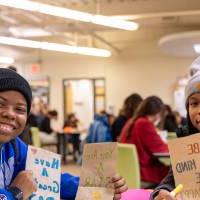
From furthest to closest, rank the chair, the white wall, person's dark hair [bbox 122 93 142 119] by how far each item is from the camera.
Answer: the white wall < person's dark hair [bbox 122 93 142 119] < the chair

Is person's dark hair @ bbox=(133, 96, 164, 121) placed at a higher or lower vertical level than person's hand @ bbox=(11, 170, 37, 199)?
higher

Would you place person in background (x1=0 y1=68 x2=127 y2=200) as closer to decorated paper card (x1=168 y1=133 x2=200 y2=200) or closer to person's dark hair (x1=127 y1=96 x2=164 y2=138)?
decorated paper card (x1=168 y1=133 x2=200 y2=200)

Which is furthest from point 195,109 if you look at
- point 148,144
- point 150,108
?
point 150,108

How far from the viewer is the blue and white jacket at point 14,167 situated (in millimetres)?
1280

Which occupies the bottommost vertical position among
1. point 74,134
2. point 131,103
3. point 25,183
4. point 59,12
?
point 25,183

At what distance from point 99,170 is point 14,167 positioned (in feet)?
1.02

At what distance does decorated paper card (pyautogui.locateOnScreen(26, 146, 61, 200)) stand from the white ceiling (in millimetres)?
5449

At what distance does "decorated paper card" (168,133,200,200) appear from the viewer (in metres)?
1.06

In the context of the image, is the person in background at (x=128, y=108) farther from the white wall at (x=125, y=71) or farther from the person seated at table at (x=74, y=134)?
the white wall at (x=125, y=71)

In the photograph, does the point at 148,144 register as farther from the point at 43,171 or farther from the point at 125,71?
the point at 125,71

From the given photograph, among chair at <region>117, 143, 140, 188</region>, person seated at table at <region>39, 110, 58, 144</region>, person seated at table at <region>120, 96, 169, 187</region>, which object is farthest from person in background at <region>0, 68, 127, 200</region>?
person seated at table at <region>39, 110, 58, 144</region>

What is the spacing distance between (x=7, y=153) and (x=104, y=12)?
621 cm

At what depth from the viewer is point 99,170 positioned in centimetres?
124

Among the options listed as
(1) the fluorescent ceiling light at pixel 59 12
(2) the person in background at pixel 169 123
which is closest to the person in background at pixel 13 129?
(1) the fluorescent ceiling light at pixel 59 12
